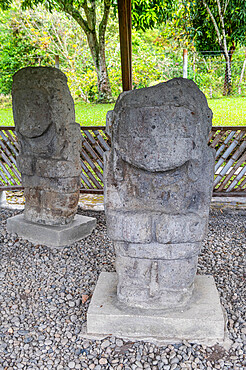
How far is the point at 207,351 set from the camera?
2.25 metres

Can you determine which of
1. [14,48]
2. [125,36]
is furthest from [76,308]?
[14,48]

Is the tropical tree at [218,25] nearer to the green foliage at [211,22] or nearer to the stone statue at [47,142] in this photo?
the green foliage at [211,22]

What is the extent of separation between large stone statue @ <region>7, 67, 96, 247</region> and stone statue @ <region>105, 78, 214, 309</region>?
1475mm

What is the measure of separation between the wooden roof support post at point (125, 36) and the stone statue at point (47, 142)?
4.61 ft

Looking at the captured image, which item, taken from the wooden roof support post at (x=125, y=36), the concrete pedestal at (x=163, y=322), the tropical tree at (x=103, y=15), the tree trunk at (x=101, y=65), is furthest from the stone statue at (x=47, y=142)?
the tree trunk at (x=101, y=65)

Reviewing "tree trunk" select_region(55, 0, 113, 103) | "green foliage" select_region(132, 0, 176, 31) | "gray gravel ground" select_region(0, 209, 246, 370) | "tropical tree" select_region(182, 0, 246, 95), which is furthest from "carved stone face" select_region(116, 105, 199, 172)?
"tropical tree" select_region(182, 0, 246, 95)

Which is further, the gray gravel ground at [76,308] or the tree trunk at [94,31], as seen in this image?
the tree trunk at [94,31]

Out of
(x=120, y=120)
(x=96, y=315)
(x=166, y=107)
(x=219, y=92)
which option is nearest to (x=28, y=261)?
(x=96, y=315)

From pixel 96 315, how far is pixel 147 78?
9.64 meters

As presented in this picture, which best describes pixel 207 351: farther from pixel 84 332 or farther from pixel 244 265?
pixel 244 265

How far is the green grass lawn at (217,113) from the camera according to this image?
8086 mm

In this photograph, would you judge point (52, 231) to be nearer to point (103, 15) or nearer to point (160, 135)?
point (160, 135)

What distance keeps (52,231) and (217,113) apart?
605cm

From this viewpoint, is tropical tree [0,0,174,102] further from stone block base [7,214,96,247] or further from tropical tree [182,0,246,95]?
stone block base [7,214,96,247]
